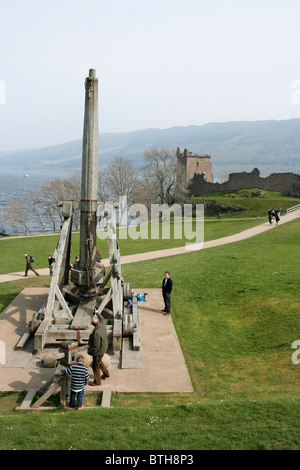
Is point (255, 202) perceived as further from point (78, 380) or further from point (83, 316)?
point (78, 380)

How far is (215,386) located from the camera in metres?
10.4

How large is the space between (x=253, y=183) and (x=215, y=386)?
209ft

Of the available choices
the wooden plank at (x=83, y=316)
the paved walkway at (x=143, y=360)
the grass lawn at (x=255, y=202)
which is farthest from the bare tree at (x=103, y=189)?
the wooden plank at (x=83, y=316)

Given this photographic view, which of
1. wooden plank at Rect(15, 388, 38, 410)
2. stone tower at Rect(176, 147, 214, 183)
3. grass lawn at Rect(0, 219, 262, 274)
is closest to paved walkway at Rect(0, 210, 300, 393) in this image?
wooden plank at Rect(15, 388, 38, 410)

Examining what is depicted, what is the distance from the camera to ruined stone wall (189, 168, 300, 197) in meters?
64.6

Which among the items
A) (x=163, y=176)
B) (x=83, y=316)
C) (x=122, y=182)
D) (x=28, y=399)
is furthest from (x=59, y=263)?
(x=163, y=176)

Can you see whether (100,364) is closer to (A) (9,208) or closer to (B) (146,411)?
(B) (146,411)

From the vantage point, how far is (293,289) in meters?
16.8

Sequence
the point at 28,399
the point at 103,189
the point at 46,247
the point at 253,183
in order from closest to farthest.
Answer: the point at 28,399, the point at 46,247, the point at 103,189, the point at 253,183

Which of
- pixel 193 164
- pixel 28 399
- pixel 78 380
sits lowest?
pixel 28 399

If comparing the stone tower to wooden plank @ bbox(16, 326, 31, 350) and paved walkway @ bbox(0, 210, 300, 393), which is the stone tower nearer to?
paved walkway @ bbox(0, 210, 300, 393)

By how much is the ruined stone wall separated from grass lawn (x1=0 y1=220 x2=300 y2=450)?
4600 centimetres
